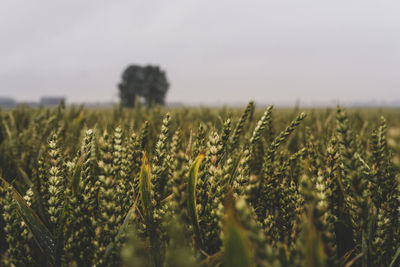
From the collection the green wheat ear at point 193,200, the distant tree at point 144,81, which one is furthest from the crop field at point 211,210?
the distant tree at point 144,81

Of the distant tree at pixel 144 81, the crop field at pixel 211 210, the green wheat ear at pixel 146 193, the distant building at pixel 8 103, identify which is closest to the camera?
the crop field at pixel 211 210

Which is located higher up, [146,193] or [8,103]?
[8,103]

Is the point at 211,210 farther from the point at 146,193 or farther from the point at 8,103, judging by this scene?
the point at 8,103

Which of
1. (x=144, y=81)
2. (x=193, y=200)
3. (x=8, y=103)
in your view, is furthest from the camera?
(x=144, y=81)

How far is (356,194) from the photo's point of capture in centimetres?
45

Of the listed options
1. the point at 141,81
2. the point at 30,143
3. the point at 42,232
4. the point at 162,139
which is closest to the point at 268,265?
the point at 162,139

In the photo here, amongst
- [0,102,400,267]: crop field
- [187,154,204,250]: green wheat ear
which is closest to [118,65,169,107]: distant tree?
[0,102,400,267]: crop field

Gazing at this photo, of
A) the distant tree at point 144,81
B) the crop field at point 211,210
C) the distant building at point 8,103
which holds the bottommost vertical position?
the crop field at point 211,210

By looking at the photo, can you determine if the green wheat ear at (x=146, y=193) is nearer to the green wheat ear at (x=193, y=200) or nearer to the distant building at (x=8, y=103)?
the green wheat ear at (x=193, y=200)

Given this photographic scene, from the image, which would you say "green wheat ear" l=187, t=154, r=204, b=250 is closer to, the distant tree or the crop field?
the crop field

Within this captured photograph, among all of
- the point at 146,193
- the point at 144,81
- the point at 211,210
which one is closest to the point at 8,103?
the point at 144,81

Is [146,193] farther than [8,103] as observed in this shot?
No

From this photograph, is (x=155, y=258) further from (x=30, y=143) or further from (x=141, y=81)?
(x=141, y=81)

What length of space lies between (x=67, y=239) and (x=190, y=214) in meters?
0.31
